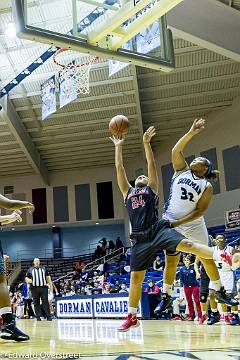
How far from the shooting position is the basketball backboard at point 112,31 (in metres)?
6.29

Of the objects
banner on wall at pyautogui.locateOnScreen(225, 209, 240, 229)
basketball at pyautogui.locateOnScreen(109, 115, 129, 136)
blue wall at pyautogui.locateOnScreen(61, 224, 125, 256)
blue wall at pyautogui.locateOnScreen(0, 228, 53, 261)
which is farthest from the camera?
blue wall at pyautogui.locateOnScreen(0, 228, 53, 261)

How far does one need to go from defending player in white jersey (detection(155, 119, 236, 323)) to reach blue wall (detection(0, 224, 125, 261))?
1028 inches

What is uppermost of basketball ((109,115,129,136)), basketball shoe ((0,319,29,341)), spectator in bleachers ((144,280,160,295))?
basketball ((109,115,129,136))

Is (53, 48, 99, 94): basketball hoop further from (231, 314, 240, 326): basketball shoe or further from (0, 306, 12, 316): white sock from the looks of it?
(0, 306, 12, 316): white sock

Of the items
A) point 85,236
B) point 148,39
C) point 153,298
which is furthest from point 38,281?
point 85,236

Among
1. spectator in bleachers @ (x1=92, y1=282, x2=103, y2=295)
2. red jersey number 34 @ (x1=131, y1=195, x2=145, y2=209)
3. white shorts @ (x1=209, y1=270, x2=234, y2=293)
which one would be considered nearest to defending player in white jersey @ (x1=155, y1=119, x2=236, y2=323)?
red jersey number 34 @ (x1=131, y1=195, x2=145, y2=209)

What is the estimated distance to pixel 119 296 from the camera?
13.1m

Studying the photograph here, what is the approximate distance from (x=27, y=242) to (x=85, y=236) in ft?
13.4

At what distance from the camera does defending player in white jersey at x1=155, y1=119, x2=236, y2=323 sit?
→ 16.0 ft

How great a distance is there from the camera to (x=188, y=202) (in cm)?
499

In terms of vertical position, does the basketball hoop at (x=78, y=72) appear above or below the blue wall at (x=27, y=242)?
above

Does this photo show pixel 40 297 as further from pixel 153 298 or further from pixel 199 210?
pixel 199 210

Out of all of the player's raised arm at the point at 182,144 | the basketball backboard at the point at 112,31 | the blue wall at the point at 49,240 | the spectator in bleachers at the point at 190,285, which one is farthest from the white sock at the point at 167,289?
the blue wall at the point at 49,240

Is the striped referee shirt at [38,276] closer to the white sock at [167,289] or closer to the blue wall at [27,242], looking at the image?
the white sock at [167,289]
